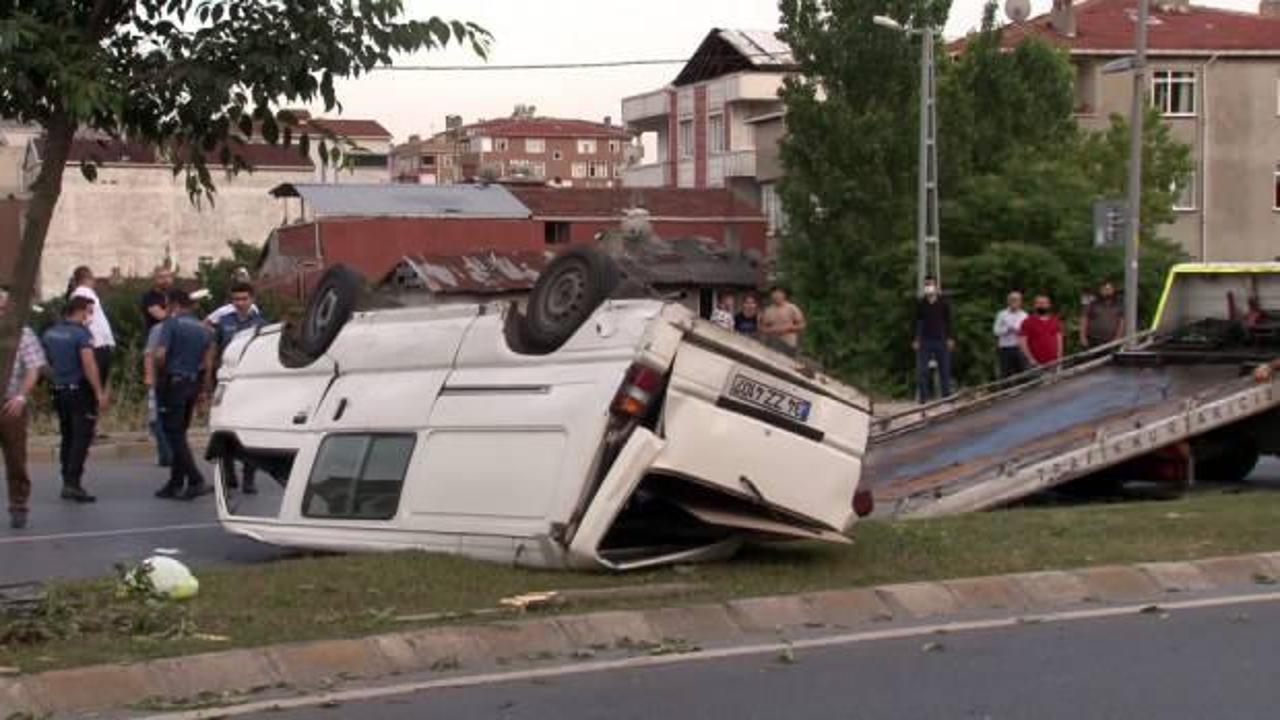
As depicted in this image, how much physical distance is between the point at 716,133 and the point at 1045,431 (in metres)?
56.5

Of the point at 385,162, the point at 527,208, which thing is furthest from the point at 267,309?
the point at 385,162

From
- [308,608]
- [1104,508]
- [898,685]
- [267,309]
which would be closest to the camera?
[898,685]

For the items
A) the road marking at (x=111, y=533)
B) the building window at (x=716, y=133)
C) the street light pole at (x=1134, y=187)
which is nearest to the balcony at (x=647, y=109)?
the building window at (x=716, y=133)

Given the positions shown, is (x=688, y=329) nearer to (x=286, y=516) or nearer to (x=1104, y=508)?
(x=286, y=516)

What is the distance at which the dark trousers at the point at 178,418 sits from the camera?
1512cm

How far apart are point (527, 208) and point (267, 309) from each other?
39685 millimetres

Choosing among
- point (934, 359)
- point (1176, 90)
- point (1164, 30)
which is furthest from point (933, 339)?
point (1164, 30)

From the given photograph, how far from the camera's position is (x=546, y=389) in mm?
9586

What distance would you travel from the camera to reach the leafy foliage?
45.4 m

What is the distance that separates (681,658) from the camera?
324 inches

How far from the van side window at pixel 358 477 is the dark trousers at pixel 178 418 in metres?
4.72

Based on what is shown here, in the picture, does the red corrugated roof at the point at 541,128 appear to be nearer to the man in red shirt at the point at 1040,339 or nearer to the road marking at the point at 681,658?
the man in red shirt at the point at 1040,339

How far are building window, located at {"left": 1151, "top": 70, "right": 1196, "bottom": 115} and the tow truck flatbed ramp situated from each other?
41.0 metres

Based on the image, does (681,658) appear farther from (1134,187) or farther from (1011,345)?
(1134,187)
